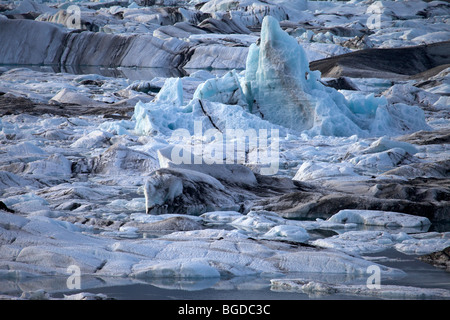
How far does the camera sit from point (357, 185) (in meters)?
6.92

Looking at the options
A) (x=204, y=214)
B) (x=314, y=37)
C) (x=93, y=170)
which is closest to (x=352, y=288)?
(x=204, y=214)

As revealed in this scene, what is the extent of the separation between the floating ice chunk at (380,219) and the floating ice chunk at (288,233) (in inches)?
29.1

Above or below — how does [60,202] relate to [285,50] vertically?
below

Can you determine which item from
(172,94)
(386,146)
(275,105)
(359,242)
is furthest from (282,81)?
(359,242)

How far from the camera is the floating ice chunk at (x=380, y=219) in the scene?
18.2ft

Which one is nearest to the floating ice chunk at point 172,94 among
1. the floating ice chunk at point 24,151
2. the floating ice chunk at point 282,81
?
the floating ice chunk at point 282,81

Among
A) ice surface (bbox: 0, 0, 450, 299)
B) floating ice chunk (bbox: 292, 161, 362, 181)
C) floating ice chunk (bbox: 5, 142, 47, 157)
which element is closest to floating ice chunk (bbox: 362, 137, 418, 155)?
ice surface (bbox: 0, 0, 450, 299)

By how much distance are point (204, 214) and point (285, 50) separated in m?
7.16

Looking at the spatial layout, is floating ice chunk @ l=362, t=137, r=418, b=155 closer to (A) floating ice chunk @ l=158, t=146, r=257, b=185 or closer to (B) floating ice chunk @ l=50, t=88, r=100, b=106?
(A) floating ice chunk @ l=158, t=146, r=257, b=185

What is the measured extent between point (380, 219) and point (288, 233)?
110 centimetres

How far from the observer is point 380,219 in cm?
560

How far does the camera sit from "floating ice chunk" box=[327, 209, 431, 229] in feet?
18.2

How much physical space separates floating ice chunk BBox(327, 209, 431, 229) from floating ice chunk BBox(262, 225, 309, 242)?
74cm
